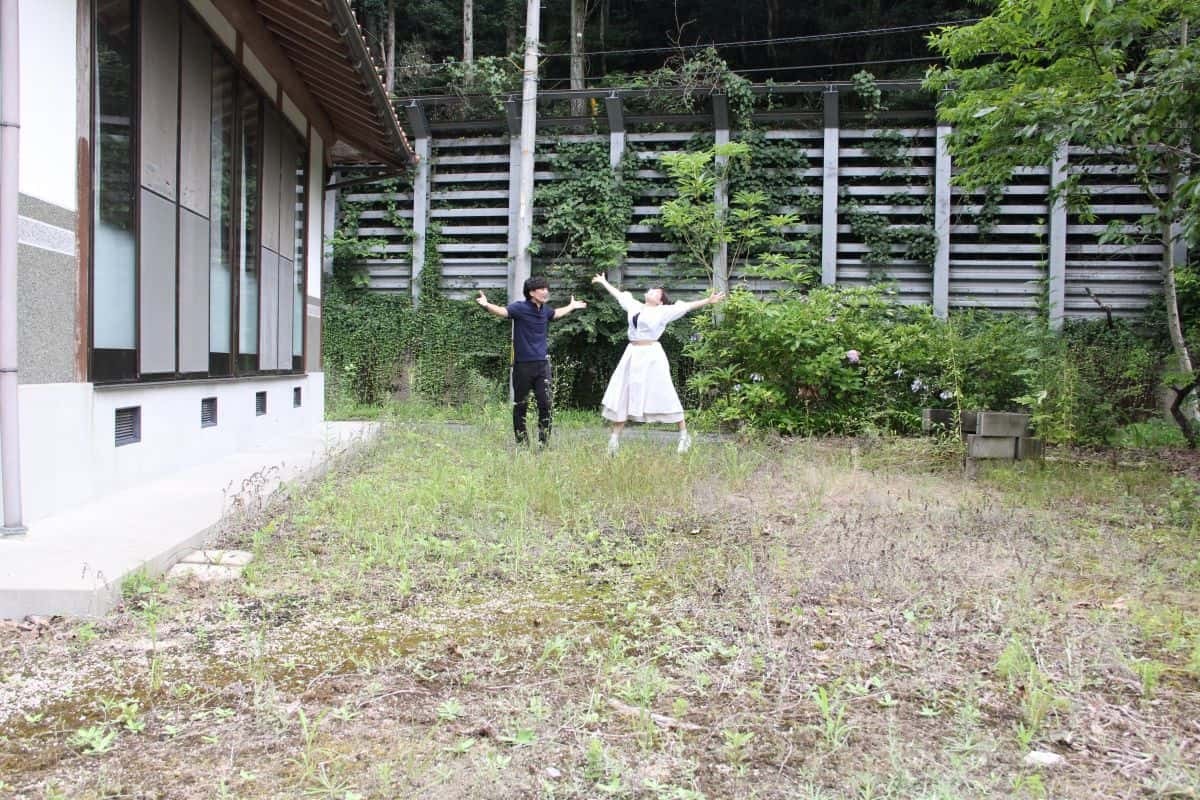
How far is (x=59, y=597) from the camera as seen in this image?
297 cm

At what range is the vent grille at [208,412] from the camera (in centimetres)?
629

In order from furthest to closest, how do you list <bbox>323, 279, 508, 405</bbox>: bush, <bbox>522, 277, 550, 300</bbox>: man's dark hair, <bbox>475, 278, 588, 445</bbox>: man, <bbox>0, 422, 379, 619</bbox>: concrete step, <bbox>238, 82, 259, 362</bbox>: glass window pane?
<bbox>323, 279, 508, 405</bbox>: bush, <bbox>522, 277, 550, 300</bbox>: man's dark hair, <bbox>475, 278, 588, 445</bbox>: man, <bbox>238, 82, 259, 362</bbox>: glass window pane, <bbox>0, 422, 379, 619</bbox>: concrete step

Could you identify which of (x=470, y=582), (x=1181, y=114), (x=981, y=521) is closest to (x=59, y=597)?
(x=470, y=582)

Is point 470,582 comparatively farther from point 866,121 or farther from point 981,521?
point 866,121

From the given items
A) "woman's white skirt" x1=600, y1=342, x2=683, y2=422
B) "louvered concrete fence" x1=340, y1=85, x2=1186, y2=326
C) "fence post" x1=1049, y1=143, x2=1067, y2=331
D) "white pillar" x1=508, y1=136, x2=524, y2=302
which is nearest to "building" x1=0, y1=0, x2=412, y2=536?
"woman's white skirt" x1=600, y1=342, x2=683, y2=422

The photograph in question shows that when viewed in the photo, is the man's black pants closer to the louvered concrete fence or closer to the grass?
the grass

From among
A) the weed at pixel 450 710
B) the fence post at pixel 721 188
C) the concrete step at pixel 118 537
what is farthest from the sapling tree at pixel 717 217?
the weed at pixel 450 710

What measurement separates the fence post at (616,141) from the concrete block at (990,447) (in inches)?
273

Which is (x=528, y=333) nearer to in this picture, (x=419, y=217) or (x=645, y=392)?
(x=645, y=392)

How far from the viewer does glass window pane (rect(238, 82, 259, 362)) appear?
694 cm

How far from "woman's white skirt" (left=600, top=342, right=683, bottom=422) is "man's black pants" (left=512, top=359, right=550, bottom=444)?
24.2 inches

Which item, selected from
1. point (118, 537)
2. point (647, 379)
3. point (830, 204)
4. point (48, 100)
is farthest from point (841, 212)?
point (118, 537)

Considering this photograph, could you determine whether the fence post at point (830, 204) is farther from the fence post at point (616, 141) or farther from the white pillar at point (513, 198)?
the white pillar at point (513, 198)

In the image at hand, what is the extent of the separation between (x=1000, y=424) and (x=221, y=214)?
6003 millimetres
